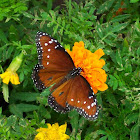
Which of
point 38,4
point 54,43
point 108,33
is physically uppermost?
point 38,4

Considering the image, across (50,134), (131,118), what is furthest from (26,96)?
(131,118)

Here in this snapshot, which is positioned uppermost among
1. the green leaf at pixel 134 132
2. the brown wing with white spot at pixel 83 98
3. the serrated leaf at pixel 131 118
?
the brown wing with white spot at pixel 83 98

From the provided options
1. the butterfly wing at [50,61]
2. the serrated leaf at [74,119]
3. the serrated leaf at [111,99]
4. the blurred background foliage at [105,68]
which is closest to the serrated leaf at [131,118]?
the blurred background foliage at [105,68]

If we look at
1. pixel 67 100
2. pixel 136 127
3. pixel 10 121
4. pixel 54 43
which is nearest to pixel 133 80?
pixel 136 127

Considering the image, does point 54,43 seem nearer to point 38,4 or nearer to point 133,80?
point 133,80

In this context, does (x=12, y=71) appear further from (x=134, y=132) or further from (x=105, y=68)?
(x=134, y=132)

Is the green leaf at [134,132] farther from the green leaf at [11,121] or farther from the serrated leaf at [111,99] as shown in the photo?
the green leaf at [11,121]

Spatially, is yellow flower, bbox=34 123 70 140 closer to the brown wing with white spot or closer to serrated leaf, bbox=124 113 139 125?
the brown wing with white spot
